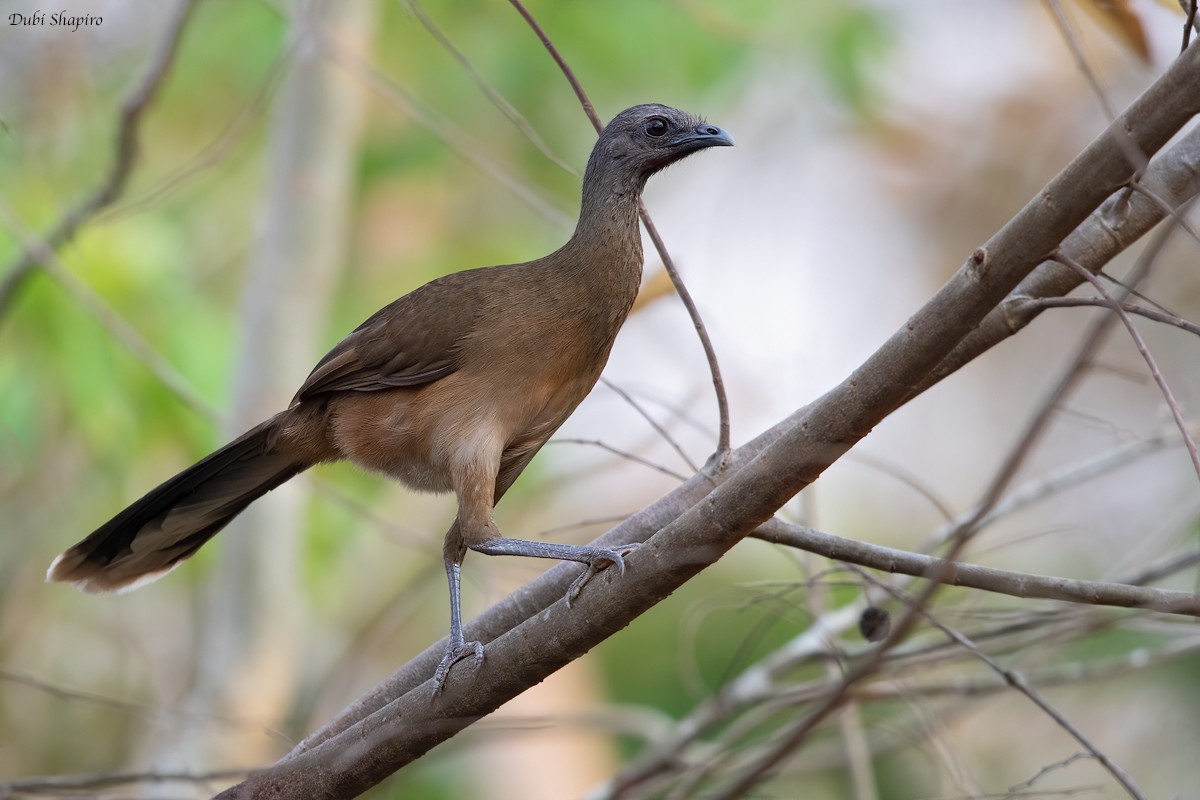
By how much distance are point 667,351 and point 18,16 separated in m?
2.76

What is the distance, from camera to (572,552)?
2.72 m

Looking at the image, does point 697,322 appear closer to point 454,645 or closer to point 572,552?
point 572,552

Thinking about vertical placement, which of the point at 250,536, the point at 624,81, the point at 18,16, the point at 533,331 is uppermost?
the point at 624,81

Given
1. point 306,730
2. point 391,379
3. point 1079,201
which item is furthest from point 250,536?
point 1079,201

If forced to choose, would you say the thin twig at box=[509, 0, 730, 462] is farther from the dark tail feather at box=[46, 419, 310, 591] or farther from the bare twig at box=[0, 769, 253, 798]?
the dark tail feather at box=[46, 419, 310, 591]

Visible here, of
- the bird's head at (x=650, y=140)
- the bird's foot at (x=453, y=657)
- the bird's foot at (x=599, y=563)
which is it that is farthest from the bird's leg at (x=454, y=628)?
the bird's head at (x=650, y=140)

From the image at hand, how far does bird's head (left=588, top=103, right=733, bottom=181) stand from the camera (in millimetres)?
3557

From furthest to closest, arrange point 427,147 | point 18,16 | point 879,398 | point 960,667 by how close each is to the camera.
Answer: point 427,147, point 960,667, point 18,16, point 879,398

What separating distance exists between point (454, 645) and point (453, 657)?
11 centimetres

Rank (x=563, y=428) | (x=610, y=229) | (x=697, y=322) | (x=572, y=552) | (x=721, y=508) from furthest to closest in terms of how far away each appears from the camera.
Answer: (x=563, y=428) → (x=610, y=229) → (x=572, y=552) → (x=697, y=322) → (x=721, y=508)

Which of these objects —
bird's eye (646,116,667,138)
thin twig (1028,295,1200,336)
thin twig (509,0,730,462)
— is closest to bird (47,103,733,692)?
bird's eye (646,116,667,138)

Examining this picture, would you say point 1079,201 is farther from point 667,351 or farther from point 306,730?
point 306,730

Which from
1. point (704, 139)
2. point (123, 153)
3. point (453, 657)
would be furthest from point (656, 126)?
point (453, 657)

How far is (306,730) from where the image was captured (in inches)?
227
